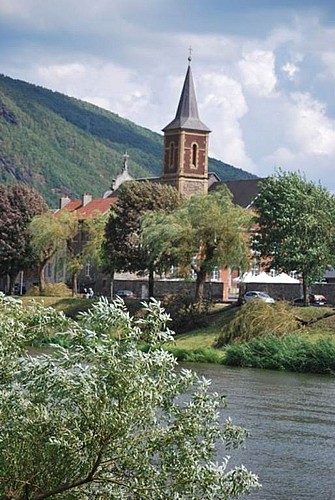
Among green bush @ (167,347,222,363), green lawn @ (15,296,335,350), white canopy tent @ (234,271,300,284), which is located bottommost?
green bush @ (167,347,222,363)

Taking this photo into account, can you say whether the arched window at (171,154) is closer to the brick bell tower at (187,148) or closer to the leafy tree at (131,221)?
the brick bell tower at (187,148)

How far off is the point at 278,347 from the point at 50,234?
38592 mm

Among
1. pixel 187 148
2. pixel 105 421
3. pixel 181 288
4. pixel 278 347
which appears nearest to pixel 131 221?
pixel 181 288

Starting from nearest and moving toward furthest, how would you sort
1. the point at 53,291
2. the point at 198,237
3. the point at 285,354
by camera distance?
the point at 285,354, the point at 198,237, the point at 53,291

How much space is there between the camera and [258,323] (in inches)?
2175

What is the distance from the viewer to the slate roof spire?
111 meters

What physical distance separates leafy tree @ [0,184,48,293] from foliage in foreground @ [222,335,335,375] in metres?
40.2

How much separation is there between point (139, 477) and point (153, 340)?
7.50ft

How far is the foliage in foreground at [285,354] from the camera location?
4878 cm

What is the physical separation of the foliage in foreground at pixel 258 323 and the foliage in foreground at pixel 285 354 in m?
2.17

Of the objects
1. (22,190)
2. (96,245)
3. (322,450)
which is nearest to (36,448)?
(322,450)

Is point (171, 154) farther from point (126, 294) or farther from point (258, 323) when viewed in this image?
point (258, 323)

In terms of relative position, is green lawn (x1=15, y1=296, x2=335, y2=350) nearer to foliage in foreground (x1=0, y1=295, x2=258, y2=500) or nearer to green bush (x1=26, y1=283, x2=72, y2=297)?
green bush (x1=26, y1=283, x2=72, y2=297)

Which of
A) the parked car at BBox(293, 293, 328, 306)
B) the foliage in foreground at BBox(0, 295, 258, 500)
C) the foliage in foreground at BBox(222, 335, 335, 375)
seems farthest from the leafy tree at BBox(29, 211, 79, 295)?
the foliage in foreground at BBox(0, 295, 258, 500)
